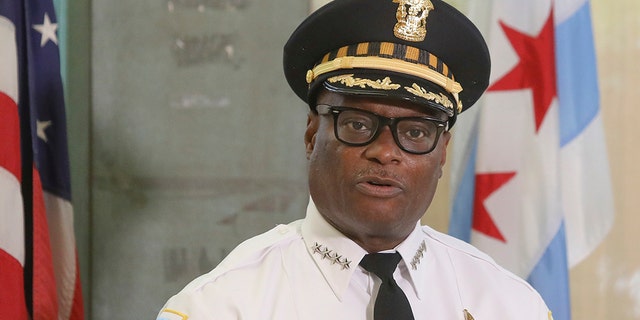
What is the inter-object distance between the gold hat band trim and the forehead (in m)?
0.05

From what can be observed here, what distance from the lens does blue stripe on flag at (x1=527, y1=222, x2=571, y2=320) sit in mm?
1915

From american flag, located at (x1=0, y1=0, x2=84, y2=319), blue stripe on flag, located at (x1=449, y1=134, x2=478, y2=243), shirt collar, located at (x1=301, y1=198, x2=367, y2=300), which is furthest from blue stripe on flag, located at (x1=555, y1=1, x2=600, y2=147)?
american flag, located at (x1=0, y1=0, x2=84, y2=319)

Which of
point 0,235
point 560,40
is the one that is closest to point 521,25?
point 560,40

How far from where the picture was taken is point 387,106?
3.68 ft

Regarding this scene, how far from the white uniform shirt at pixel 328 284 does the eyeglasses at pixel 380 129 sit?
17 centimetres

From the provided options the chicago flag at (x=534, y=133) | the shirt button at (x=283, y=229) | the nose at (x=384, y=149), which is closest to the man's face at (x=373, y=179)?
the nose at (x=384, y=149)

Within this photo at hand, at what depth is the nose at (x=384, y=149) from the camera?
1.09m

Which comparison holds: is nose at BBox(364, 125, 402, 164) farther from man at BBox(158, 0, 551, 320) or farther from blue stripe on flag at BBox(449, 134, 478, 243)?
blue stripe on flag at BBox(449, 134, 478, 243)

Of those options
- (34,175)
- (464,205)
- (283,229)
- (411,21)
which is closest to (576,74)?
(464,205)

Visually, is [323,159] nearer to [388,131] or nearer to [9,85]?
[388,131]

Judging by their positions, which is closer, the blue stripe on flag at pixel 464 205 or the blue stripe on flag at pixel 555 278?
the blue stripe on flag at pixel 555 278

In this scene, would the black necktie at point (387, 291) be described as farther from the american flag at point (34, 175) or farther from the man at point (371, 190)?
the american flag at point (34, 175)

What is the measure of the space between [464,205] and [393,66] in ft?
3.34

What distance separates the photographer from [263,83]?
2203 millimetres
